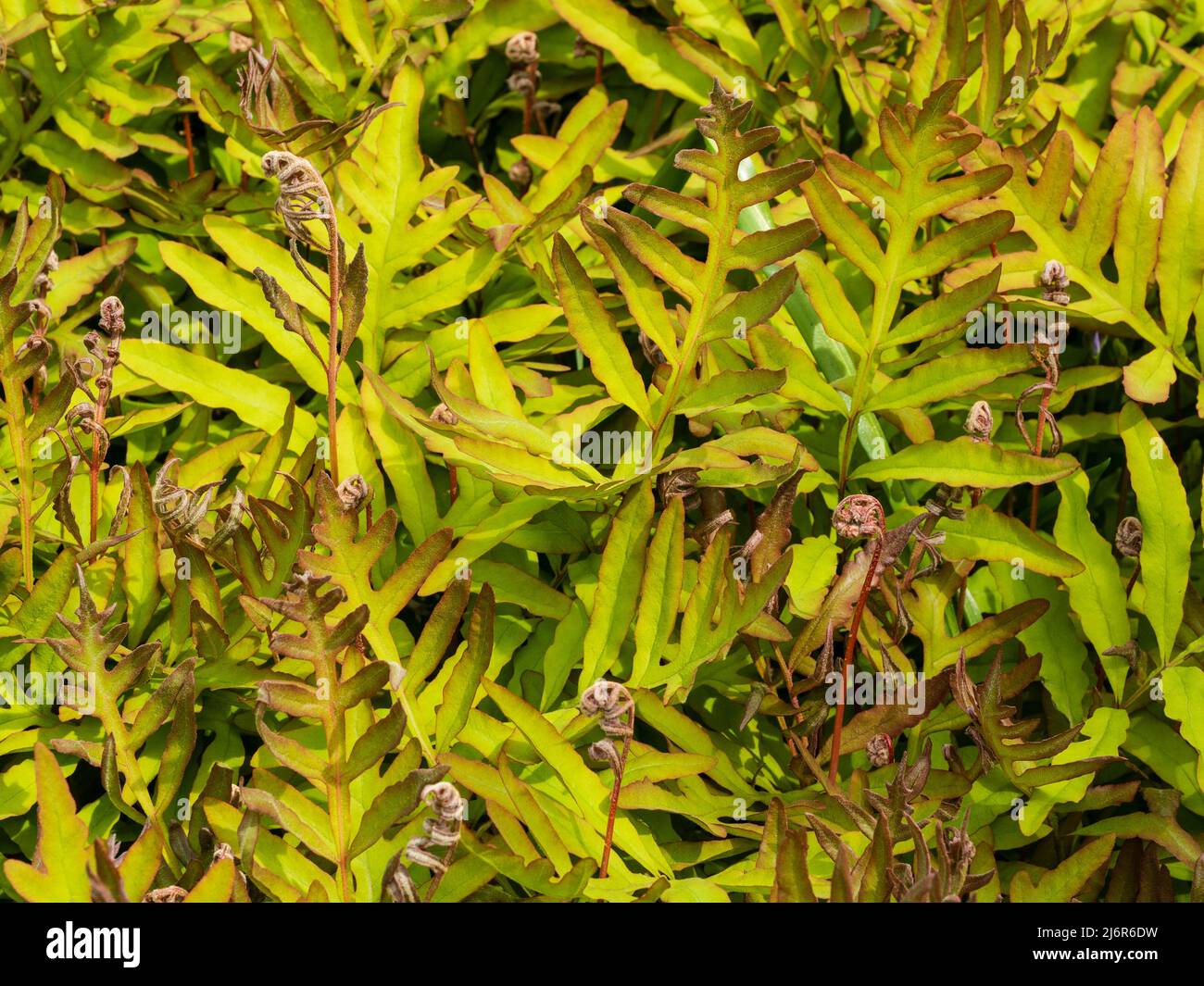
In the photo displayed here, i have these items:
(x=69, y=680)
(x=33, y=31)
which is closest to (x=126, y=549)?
(x=69, y=680)

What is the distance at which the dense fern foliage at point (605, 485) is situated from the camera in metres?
0.87

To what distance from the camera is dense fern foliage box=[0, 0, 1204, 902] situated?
34.2 inches

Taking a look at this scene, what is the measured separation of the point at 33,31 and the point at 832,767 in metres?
1.01

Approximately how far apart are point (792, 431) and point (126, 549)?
58cm

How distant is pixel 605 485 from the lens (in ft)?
3.04

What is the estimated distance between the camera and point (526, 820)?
84 centimetres

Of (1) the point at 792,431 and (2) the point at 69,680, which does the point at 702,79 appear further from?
(2) the point at 69,680

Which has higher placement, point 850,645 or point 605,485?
point 605,485

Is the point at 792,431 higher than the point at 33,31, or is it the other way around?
the point at 33,31

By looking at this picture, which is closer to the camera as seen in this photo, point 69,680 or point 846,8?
point 69,680
